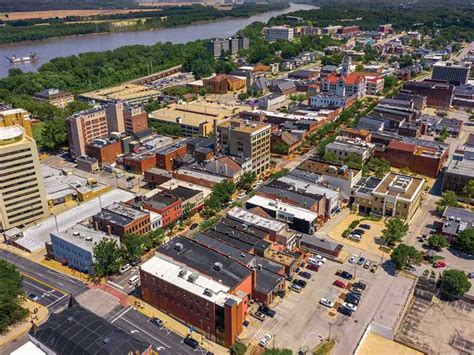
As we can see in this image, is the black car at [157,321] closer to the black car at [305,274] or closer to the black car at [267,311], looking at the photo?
the black car at [267,311]

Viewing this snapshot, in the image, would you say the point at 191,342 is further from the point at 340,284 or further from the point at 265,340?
the point at 340,284

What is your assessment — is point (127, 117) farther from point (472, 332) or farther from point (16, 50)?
point (16, 50)

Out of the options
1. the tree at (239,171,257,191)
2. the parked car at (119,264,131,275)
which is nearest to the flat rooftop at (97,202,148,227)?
the parked car at (119,264,131,275)

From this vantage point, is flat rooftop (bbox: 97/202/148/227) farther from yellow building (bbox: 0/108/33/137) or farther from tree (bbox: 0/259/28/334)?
yellow building (bbox: 0/108/33/137)

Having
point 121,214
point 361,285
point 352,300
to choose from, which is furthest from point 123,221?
point 361,285

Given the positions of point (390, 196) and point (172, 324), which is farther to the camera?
point (390, 196)

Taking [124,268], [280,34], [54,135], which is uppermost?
[280,34]
